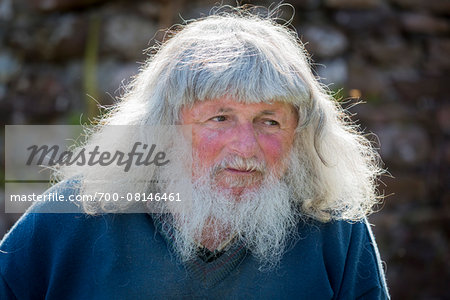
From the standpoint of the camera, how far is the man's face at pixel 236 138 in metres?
2.17

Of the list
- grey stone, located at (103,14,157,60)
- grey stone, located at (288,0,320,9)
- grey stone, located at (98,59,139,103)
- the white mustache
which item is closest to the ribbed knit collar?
the white mustache

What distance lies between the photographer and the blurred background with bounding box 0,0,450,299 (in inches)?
150

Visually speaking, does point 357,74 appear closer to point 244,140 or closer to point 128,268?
point 244,140

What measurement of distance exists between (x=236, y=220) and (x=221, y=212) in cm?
7

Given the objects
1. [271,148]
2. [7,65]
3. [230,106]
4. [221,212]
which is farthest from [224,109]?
[7,65]

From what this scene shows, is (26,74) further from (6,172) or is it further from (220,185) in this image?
(220,185)

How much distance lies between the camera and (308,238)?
7.70 feet

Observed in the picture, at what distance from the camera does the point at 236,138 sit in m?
2.17

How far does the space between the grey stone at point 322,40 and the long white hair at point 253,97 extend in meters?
1.24

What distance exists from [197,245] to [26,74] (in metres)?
2.18

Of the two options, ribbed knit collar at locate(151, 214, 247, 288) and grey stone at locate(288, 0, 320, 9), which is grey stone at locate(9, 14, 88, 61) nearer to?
grey stone at locate(288, 0, 320, 9)

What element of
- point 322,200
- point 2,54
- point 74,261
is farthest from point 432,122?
point 2,54

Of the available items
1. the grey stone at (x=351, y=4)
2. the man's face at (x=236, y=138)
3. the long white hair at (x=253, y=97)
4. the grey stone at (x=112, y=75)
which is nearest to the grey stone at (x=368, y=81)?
the grey stone at (x=351, y=4)

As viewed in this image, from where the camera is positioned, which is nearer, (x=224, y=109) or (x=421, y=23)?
(x=224, y=109)
